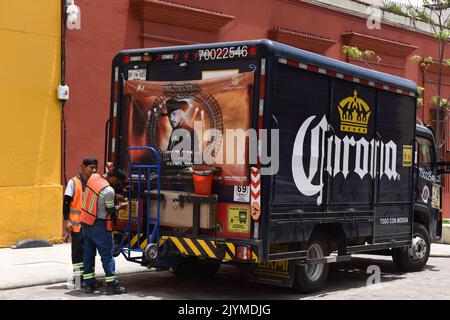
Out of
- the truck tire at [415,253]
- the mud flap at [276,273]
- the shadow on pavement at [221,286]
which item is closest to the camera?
the mud flap at [276,273]

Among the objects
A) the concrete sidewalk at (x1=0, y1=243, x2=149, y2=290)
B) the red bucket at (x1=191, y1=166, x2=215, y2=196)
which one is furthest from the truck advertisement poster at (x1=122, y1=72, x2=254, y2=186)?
the concrete sidewalk at (x1=0, y1=243, x2=149, y2=290)

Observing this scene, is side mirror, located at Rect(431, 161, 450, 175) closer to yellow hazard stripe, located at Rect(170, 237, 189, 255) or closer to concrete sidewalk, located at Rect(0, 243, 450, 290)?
concrete sidewalk, located at Rect(0, 243, 450, 290)

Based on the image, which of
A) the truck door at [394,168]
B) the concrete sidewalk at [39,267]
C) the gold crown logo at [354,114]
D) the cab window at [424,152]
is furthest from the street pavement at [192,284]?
the gold crown logo at [354,114]

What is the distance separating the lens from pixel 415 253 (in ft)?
43.5

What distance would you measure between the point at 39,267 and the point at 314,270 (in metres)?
4.49

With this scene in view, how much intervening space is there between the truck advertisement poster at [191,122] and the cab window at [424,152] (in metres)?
4.84

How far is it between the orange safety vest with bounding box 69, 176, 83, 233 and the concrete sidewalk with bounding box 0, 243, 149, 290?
118 centimetres

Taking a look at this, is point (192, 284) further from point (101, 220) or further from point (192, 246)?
point (101, 220)

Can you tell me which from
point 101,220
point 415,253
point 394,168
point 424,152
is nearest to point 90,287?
point 101,220

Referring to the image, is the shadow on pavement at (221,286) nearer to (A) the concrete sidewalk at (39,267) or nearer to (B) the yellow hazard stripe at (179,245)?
(A) the concrete sidewalk at (39,267)

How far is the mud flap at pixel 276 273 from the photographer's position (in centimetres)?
1006

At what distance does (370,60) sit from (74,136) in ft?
37.6

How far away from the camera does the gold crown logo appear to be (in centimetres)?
1093

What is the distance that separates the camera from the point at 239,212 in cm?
954
